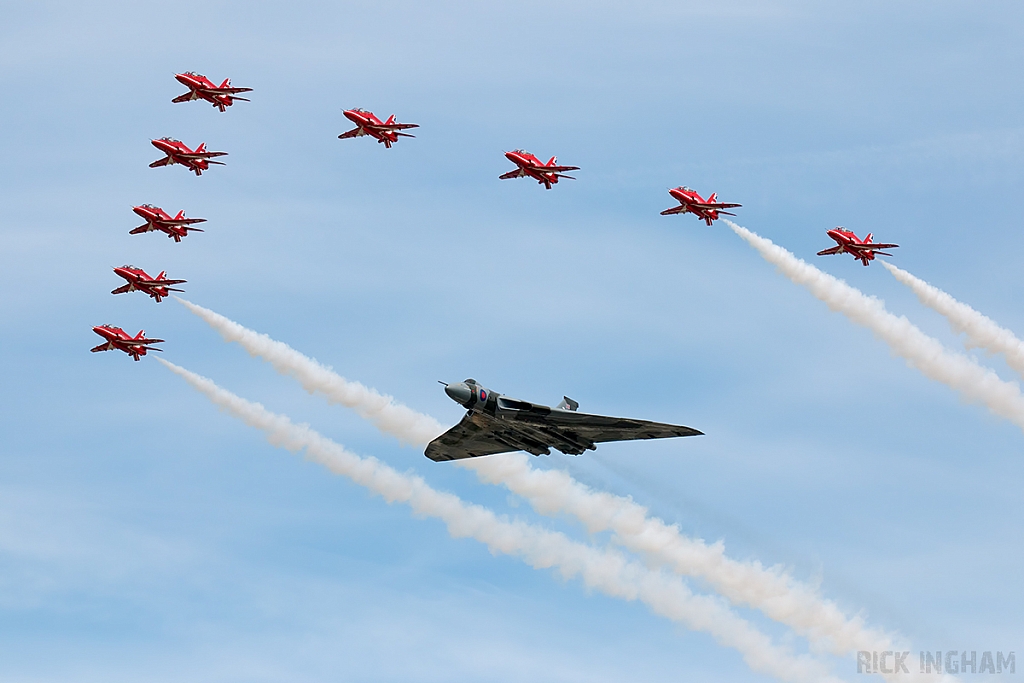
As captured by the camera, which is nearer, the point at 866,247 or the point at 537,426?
the point at 537,426

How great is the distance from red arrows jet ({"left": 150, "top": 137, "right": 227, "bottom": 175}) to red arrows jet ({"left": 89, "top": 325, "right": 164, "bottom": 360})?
47.1ft

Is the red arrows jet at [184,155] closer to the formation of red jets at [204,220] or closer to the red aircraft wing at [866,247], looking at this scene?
the formation of red jets at [204,220]

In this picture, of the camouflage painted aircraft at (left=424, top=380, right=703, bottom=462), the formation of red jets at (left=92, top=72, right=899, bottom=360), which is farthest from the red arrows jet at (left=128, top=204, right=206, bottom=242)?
the camouflage painted aircraft at (left=424, top=380, right=703, bottom=462)

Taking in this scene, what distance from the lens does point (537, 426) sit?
85.8 m

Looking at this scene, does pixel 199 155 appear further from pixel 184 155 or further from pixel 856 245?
pixel 856 245

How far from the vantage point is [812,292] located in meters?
109

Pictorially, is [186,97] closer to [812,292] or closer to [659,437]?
[659,437]

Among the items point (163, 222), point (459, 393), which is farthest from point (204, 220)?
point (459, 393)

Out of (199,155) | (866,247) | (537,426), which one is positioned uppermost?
(866,247)

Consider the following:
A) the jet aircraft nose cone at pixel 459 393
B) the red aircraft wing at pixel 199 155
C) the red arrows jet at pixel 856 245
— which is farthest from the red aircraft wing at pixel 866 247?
the red aircraft wing at pixel 199 155

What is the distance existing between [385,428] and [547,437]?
15.7 meters

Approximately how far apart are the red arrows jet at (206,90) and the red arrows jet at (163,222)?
11880mm

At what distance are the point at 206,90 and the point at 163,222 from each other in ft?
45.4

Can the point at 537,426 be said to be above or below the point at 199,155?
below
